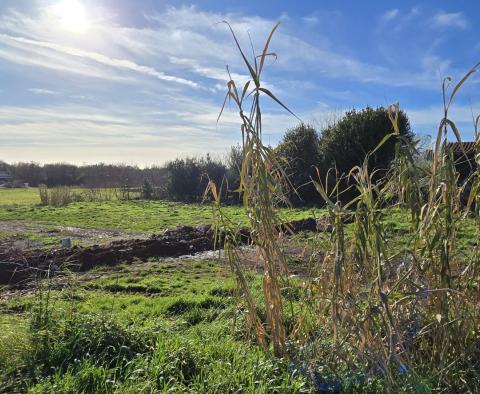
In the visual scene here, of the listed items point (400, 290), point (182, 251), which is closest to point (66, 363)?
point (400, 290)

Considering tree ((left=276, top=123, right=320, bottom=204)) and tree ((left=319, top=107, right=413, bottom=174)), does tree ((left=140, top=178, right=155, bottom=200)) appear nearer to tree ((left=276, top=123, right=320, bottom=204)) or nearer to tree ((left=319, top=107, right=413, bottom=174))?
tree ((left=276, top=123, right=320, bottom=204))

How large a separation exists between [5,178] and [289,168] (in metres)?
51.4

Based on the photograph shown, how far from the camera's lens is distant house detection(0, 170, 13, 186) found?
4742 cm

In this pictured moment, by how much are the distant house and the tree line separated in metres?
0.77

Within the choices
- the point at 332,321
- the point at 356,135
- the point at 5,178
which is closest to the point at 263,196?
the point at 332,321

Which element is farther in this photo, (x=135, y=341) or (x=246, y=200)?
(x=135, y=341)

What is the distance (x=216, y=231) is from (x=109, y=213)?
1636cm

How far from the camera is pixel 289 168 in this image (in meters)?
4.90

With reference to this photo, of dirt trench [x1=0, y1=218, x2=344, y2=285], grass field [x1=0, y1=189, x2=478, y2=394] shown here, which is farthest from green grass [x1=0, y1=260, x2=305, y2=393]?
dirt trench [x1=0, y1=218, x2=344, y2=285]

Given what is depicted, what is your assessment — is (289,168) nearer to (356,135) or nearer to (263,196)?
(263,196)

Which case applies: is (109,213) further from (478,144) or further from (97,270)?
(478,144)

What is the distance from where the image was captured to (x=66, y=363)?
321 centimetres

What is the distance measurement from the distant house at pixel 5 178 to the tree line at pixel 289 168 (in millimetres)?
766

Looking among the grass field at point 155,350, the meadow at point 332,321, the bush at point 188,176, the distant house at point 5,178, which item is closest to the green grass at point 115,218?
the bush at point 188,176
